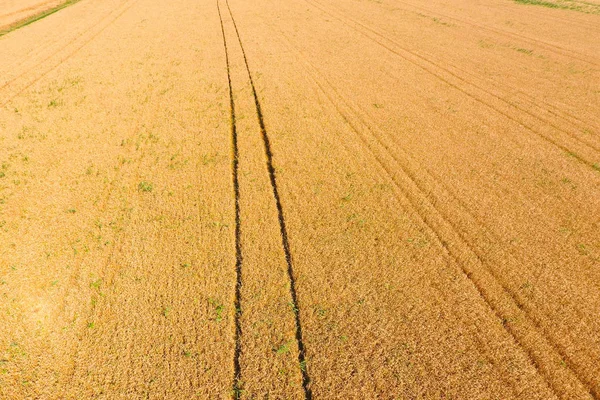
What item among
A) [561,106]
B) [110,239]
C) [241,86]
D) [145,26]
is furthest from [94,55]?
[561,106]

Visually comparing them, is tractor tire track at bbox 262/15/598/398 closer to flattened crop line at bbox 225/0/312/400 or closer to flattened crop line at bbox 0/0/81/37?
flattened crop line at bbox 225/0/312/400

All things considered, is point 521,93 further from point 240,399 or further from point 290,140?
point 240,399

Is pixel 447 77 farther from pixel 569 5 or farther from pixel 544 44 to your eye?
pixel 569 5

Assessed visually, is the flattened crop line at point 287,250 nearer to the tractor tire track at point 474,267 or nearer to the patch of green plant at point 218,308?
the patch of green plant at point 218,308

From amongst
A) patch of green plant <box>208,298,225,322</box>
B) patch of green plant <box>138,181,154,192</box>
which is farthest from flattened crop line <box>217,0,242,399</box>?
patch of green plant <box>138,181,154,192</box>

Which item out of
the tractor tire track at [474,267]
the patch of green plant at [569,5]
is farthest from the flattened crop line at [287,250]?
the patch of green plant at [569,5]

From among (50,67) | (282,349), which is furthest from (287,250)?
(50,67)

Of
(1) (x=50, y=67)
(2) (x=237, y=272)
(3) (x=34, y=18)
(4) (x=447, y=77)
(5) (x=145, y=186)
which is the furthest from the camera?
(3) (x=34, y=18)

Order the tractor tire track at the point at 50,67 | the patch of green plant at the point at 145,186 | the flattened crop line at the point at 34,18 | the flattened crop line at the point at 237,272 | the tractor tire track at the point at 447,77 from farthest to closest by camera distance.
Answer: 1. the flattened crop line at the point at 34,18
2. the tractor tire track at the point at 50,67
3. the tractor tire track at the point at 447,77
4. the patch of green plant at the point at 145,186
5. the flattened crop line at the point at 237,272

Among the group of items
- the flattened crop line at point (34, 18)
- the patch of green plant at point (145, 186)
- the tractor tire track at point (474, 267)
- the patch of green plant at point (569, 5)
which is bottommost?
the tractor tire track at point (474, 267)
